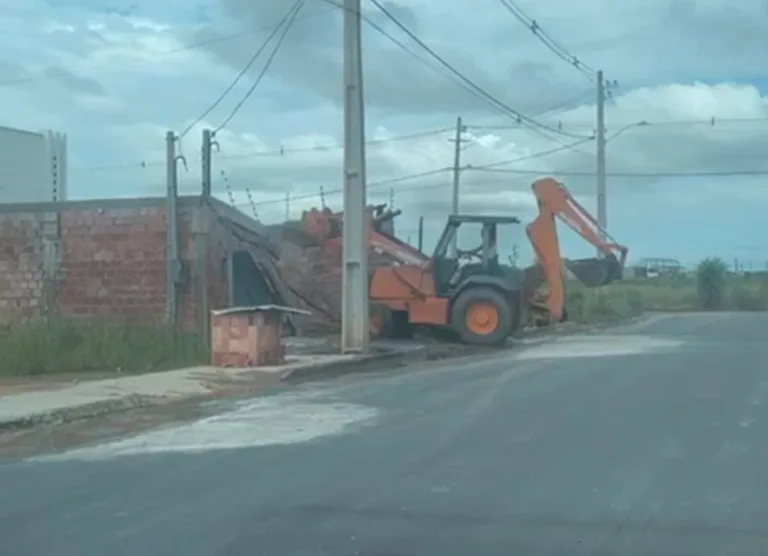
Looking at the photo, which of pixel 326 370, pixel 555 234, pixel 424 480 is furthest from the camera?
pixel 555 234

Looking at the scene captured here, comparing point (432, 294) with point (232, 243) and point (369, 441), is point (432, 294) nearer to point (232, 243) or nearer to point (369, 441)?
point (232, 243)

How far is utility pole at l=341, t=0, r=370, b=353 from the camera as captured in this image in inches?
1048

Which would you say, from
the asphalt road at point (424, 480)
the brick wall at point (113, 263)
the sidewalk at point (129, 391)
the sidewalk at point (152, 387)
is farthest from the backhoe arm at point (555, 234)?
the asphalt road at point (424, 480)

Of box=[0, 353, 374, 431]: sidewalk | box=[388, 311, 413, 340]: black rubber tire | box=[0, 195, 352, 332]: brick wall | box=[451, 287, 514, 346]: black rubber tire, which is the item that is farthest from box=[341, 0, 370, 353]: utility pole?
box=[388, 311, 413, 340]: black rubber tire

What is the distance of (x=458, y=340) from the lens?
32.7 meters

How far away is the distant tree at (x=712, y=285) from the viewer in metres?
76.6

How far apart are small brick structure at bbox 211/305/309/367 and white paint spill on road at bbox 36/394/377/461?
495 centimetres

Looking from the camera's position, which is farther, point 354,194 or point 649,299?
point 649,299

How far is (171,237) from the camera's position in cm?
2822

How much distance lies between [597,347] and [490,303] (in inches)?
104

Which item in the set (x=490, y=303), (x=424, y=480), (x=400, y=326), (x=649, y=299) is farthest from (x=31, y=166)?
(x=649, y=299)

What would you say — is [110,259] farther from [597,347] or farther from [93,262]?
[597,347]

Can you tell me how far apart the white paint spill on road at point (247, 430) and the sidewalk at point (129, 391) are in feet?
5.06

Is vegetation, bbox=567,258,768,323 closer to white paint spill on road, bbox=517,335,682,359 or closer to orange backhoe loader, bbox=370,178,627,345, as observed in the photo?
white paint spill on road, bbox=517,335,682,359
